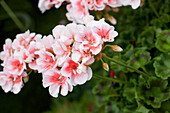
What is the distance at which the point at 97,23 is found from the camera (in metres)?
0.44

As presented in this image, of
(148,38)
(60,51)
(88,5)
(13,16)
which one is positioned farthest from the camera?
(13,16)

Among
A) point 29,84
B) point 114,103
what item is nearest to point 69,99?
point 29,84

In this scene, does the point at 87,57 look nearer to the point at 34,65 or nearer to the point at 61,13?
the point at 34,65

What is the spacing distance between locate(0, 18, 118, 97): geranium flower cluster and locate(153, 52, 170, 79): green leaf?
18 cm

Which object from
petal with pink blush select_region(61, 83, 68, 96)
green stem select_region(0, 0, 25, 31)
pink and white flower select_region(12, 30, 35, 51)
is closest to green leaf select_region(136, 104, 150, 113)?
petal with pink blush select_region(61, 83, 68, 96)

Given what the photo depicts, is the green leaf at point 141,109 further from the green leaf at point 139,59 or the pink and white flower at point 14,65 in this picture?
the pink and white flower at point 14,65

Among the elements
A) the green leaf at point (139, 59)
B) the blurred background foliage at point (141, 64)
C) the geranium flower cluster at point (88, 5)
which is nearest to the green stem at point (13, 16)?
the blurred background foliage at point (141, 64)

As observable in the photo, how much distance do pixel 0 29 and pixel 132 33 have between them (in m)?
0.89

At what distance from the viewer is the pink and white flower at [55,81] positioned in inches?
17.8

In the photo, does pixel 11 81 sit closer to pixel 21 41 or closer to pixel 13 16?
pixel 21 41

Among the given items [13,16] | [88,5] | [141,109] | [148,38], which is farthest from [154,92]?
[13,16]

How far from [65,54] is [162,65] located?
0.88 feet

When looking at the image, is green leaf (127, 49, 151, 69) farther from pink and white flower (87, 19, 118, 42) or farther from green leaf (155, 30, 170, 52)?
pink and white flower (87, 19, 118, 42)

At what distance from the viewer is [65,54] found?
1.44 feet
